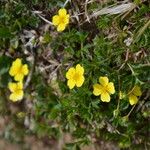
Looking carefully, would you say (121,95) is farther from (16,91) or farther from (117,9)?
(16,91)

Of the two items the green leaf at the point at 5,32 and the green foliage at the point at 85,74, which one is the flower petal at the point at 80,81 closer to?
the green foliage at the point at 85,74

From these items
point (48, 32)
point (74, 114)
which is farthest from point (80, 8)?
point (74, 114)

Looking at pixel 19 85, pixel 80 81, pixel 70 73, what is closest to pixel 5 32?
pixel 19 85

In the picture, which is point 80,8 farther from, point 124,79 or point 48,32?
point 124,79

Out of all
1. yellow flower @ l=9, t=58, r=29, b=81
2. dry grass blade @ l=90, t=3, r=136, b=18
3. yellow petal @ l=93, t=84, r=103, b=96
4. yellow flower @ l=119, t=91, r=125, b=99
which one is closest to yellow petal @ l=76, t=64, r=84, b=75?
yellow petal @ l=93, t=84, r=103, b=96

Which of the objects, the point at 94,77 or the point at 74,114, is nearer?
the point at 94,77

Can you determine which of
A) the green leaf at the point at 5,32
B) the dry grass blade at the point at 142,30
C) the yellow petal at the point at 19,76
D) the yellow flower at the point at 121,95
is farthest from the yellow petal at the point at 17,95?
the dry grass blade at the point at 142,30

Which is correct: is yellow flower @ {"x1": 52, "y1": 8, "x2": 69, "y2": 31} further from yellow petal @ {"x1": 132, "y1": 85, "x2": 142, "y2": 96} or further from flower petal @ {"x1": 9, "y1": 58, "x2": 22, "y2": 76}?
yellow petal @ {"x1": 132, "y1": 85, "x2": 142, "y2": 96}
